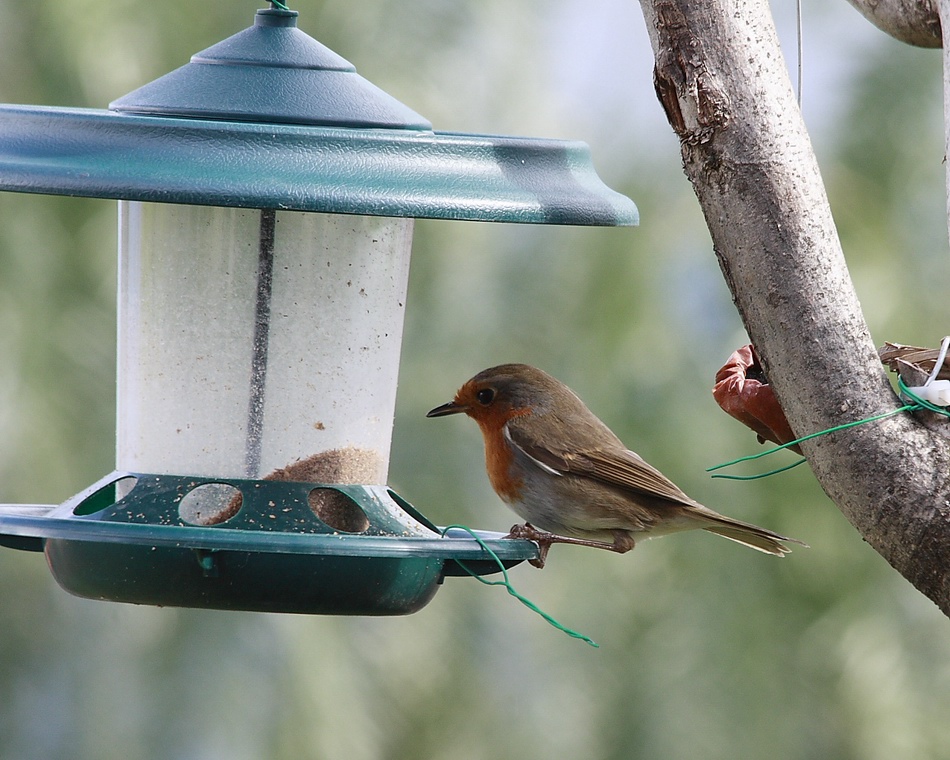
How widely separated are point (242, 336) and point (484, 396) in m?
1.09

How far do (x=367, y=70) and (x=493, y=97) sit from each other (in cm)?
120

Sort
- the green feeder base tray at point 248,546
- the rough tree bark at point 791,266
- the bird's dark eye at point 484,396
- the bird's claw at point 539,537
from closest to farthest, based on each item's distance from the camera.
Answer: the green feeder base tray at point 248,546 < the rough tree bark at point 791,266 < the bird's claw at point 539,537 < the bird's dark eye at point 484,396

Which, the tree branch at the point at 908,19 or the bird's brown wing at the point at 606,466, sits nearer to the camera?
the tree branch at the point at 908,19

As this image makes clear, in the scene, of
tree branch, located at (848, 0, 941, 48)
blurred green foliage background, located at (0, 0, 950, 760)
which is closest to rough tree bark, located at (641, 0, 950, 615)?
tree branch, located at (848, 0, 941, 48)

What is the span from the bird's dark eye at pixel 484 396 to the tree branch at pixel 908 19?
154 cm

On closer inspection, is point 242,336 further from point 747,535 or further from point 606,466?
point 747,535

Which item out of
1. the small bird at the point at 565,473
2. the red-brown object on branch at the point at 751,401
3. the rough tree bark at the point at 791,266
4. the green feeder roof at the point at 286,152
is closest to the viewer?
the green feeder roof at the point at 286,152

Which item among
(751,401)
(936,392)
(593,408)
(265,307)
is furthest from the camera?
(593,408)

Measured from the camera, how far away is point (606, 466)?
4316mm

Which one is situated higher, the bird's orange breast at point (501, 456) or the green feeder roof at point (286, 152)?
the green feeder roof at point (286, 152)

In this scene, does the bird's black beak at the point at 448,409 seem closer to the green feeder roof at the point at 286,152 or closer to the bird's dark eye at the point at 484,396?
the bird's dark eye at the point at 484,396

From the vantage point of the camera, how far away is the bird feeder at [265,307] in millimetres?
2754

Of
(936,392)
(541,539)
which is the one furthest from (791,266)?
(541,539)

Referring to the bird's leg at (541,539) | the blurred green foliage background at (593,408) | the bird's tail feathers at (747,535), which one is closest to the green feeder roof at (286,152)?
the bird's leg at (541,539)
